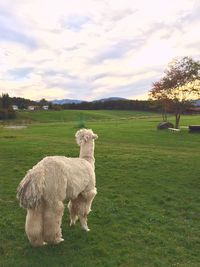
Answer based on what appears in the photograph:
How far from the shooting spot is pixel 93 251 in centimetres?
738

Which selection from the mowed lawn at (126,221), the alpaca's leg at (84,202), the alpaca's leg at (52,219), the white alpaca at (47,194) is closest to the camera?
the white alpaca at (47,194)

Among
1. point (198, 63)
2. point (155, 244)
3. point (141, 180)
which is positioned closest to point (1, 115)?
point (198, 63)

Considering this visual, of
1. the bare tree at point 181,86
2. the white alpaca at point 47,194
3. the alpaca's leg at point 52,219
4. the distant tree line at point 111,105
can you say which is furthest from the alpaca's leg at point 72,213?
the distant tree line at point 111,105

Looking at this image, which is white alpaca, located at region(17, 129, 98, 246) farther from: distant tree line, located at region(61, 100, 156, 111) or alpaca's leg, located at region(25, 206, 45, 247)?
distant tree line, located at region(61, 100, 156, 111)

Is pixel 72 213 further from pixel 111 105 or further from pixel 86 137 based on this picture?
pixel 111 105

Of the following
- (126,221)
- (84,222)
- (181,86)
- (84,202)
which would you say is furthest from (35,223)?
(181,86)

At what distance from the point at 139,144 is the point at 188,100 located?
1728 centimetres

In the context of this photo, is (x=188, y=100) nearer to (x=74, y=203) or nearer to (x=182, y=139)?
(x=182, y=139)

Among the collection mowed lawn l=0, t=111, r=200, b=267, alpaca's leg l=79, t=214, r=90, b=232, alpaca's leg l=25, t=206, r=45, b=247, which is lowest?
mowed lawn l=0, t=111, r=200, b=267

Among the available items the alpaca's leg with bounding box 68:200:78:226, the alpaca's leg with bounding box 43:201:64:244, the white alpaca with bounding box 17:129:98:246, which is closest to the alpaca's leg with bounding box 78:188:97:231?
the alpaca's leg with bounding box 68:200:78:226

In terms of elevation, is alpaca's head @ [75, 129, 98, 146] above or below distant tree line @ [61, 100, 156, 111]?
below

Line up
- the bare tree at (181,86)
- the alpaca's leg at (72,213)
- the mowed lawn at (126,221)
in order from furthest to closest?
the bare tree at (181,86) → the alpaca's leg at (72,213) → the mowed lawn at (126,221)

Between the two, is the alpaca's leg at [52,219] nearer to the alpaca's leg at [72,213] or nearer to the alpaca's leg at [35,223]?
the alpaca's leg at [35,223]

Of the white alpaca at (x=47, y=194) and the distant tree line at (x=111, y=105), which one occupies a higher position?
the distant tree line at (x=111, y=105)
